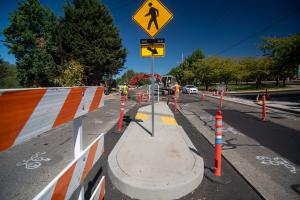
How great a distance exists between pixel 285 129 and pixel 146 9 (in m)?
7.10

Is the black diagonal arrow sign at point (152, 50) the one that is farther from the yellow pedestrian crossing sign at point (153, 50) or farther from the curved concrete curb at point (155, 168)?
the curved concrete curb at point (155, 168)

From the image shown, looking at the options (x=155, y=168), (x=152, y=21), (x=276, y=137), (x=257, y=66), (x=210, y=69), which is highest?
(x=257, y=66)

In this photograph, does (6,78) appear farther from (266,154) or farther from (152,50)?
(266,154)

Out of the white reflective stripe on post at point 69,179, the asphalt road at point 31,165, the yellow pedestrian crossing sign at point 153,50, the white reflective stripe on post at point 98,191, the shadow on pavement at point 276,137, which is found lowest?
the shadow on pavement at point 276,137

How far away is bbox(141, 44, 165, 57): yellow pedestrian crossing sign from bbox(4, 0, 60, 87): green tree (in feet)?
98.8

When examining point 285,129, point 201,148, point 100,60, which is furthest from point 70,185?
point 100,60

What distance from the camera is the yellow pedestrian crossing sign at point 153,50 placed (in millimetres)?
5941

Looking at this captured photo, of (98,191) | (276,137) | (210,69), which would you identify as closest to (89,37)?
(210,69)

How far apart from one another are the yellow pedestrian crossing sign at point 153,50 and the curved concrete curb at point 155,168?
2.50 meters

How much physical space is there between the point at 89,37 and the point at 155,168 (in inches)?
1177

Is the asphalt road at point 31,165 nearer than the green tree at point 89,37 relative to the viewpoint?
Yes

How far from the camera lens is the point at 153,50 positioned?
235 inches

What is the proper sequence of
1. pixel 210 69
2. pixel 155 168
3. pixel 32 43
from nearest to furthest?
pixel 155 168
pixel 32 43
pixel 210 69

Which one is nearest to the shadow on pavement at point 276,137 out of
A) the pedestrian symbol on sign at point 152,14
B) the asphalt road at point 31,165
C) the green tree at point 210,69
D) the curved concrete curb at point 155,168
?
the curved concrete curb at point 155,168
